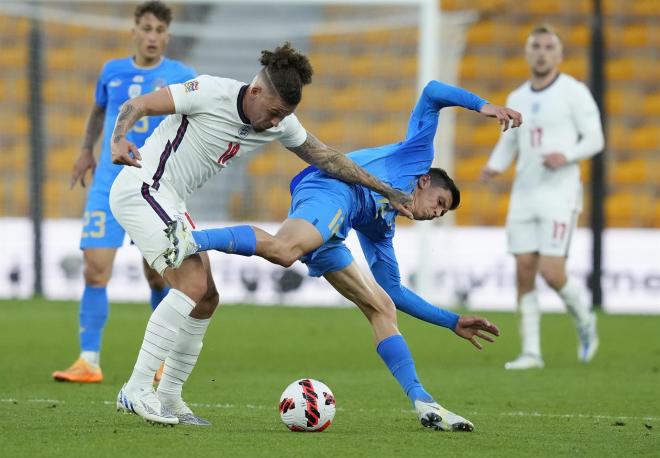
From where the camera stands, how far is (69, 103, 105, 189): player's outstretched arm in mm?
8250

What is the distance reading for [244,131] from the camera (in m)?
5.80

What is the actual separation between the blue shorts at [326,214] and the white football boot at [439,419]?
0.86 meters

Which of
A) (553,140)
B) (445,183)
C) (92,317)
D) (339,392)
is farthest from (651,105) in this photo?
(445,183)

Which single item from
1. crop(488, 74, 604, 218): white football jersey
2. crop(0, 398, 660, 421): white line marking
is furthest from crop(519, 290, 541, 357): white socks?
crop(0, 398, 660, 421): white line marking

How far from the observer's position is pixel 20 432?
17.7ft

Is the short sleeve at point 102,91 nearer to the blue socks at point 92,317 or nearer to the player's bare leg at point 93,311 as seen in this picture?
the player's bare leg at point 93,311

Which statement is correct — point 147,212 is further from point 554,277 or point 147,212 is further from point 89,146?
point 554,277

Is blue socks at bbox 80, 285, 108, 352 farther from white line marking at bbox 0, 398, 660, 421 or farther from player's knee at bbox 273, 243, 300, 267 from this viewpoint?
player's knee at bbox 273, 243, 300, 267

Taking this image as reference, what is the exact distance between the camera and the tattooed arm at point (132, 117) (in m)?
5.37

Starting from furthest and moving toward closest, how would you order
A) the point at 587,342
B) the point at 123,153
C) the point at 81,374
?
the point at 587,342
the point at 81,374
the point at 123,153

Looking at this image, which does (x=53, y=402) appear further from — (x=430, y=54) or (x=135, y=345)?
(x=430, y=54)

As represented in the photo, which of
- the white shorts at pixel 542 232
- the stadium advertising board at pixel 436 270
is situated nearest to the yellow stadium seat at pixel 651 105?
the stadium advertising board at pixel 436 270

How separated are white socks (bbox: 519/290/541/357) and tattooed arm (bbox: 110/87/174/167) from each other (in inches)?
183

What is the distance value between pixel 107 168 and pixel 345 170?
2.41m
